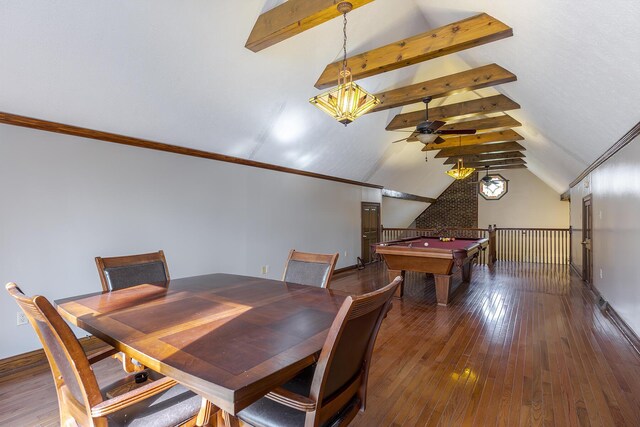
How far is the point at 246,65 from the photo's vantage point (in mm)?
3324

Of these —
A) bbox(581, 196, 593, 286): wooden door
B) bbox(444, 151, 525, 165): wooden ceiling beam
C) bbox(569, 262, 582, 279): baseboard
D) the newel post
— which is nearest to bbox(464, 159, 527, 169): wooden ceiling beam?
bbox(444, 151, 525, 165): wooden ceiling beam

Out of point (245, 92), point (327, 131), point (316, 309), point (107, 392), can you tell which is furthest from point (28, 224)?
point (327, 131)

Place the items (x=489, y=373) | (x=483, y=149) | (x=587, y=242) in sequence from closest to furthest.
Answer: (x=489, y=373) → (x=587, y=242) → (x=483, y=149)

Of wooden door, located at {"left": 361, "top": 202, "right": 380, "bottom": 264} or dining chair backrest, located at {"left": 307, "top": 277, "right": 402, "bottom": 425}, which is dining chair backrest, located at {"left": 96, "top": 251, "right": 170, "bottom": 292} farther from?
wooden door, located at {"left": 361, "top": 202, "right": 380, "bottom": 264}

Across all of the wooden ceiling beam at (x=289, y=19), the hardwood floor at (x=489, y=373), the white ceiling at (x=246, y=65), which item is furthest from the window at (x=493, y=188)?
the wooden ceiling beam at (x=289, y=19)

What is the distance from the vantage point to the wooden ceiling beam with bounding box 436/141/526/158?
7543 mm

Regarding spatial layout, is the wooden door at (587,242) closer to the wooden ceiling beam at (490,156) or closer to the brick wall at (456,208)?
the wooden ceiling beam at (490,156)

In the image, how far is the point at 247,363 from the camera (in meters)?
1.04

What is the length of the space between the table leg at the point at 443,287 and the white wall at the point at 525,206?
8575 mm

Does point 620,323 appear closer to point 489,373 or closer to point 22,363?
point 489,373

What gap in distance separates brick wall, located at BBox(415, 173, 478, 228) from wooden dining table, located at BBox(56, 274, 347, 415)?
11471 millimetres

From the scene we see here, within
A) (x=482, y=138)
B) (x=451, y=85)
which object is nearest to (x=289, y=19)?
(x=451, y=85)

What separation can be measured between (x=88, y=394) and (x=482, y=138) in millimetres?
7779

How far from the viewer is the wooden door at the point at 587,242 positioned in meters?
5.46
